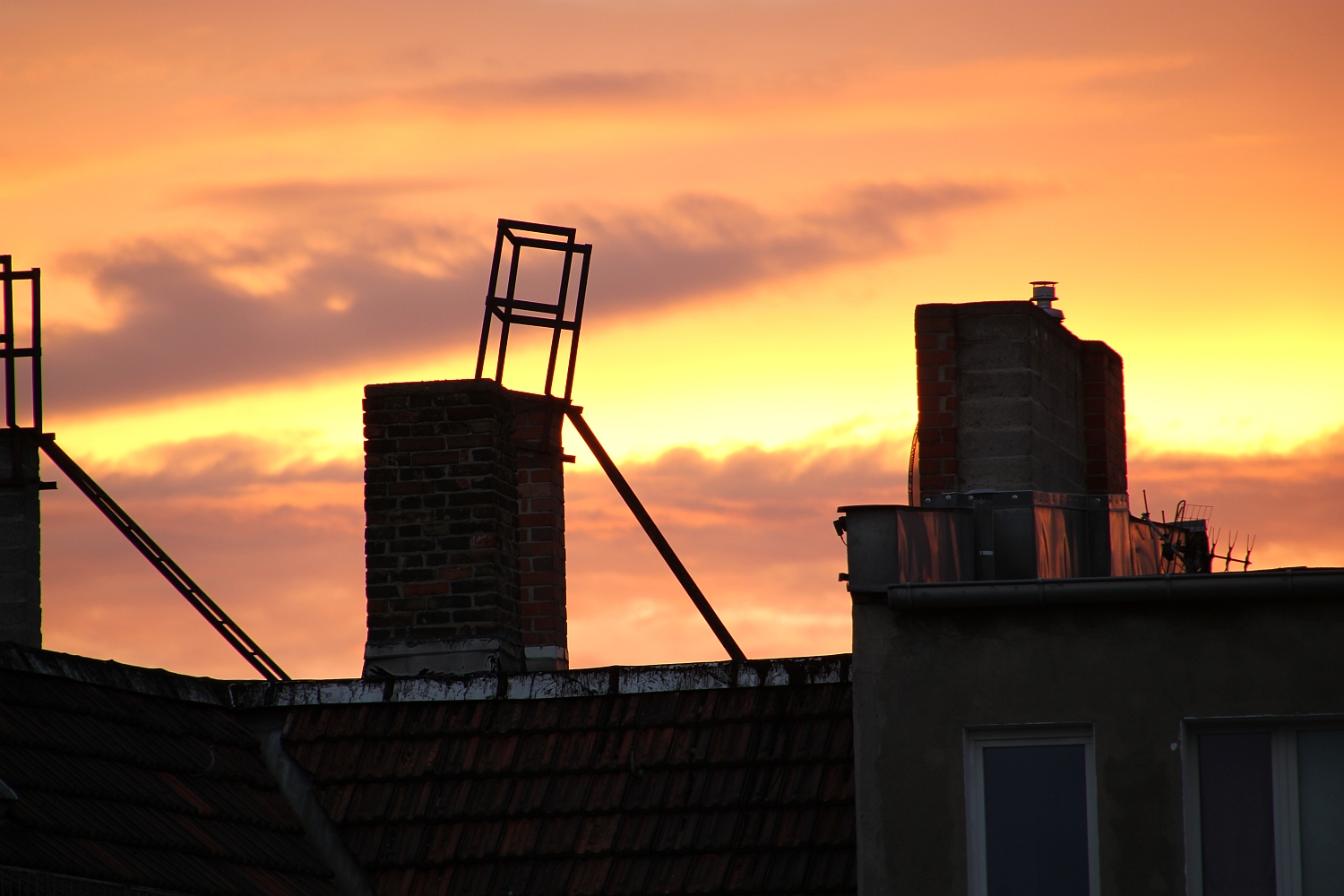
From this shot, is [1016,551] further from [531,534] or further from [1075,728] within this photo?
[531,534]

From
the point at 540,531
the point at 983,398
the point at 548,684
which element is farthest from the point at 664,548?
the point at 983,398

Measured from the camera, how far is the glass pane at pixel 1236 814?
9.40 m

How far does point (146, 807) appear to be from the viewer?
10602 mm

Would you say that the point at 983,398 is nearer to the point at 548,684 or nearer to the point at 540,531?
the point at 548,684

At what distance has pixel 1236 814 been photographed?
9.46 metres

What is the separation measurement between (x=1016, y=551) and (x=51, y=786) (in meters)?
5.33

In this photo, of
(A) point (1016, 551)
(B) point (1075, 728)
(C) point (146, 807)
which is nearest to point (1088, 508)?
(A) point (1016, 551)

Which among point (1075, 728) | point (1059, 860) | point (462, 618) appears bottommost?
point (1059, 860)

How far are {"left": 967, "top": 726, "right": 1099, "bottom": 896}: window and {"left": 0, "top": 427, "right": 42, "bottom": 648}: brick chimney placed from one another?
7.62m

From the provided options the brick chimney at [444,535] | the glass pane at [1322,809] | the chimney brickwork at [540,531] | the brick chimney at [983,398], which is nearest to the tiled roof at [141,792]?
the brick chimney at [444,535]

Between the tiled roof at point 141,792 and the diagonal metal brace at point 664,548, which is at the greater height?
the diagonal metal brace at point 664,548

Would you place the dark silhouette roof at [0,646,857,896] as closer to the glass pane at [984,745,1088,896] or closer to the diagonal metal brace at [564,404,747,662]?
the glass pane at [984,745,1088,896]

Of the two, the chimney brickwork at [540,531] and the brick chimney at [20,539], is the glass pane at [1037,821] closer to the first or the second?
the chimney brickwork at [540,531]

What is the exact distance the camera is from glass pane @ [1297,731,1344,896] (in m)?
9.28
